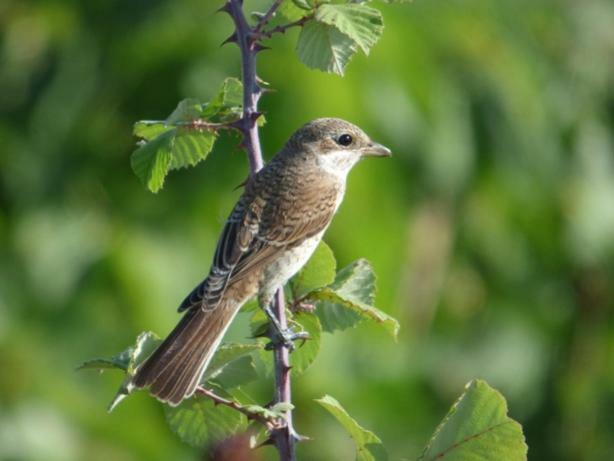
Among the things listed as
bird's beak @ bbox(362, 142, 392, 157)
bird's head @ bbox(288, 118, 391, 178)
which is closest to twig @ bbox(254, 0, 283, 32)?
bird's head @ bbox(288, 118, 391, 178)

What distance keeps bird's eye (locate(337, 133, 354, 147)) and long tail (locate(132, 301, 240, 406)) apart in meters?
1.07

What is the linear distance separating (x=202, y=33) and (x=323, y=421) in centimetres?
246

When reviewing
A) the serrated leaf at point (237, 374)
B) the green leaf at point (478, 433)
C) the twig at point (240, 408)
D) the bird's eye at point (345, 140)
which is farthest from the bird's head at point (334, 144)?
the green leaf at point (478, 433)

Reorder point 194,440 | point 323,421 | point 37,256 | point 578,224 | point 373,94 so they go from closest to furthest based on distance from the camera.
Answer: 1. point 194,440
2. point 373,94
3. point 37,256
4. point 323,421
5. point 578,224

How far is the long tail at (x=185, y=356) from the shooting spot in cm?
352

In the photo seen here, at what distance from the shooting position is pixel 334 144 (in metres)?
5.26

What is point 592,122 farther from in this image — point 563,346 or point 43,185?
point 43,185

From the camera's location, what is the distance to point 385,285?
24.6 ft

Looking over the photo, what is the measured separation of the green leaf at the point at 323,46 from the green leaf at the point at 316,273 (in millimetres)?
493

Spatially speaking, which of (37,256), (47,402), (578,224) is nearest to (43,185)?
(37,256)

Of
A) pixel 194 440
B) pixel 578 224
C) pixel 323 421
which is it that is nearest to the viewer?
pixel 194 440

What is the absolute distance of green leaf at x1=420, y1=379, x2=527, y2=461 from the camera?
3.19m

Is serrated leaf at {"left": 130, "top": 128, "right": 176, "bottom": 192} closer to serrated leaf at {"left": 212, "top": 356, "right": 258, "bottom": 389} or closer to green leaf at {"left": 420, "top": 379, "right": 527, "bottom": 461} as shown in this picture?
serrated leaf at {"left": 212, "top": 356, "right": 258, "bottom": 389}

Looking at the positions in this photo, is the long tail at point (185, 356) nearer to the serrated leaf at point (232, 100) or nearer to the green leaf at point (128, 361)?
the green leaf at point (128, 361)
